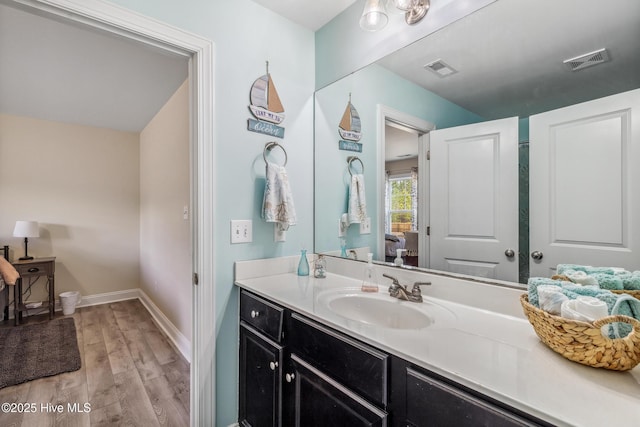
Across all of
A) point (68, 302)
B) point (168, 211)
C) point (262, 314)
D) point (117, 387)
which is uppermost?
point (168, 211)

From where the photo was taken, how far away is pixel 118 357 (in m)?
2.50

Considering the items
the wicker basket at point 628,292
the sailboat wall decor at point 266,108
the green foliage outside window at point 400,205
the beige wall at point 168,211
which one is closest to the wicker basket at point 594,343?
the wicker basket at point 628,292

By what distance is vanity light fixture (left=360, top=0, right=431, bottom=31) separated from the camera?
134 cm

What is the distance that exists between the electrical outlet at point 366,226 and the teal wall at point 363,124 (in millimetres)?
27

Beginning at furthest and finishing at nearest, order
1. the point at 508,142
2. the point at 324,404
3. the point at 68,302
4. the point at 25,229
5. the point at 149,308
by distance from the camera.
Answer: the point at 149,308, the point at 68,302, the point at 25,229, the point at 508,142, the point at 324,404

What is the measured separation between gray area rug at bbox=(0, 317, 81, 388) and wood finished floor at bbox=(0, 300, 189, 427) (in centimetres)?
7

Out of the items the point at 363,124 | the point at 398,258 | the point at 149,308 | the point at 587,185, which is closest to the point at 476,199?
the point at 587,185

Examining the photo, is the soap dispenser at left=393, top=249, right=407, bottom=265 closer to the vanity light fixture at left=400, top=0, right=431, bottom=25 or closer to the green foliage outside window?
the green foliage outside window

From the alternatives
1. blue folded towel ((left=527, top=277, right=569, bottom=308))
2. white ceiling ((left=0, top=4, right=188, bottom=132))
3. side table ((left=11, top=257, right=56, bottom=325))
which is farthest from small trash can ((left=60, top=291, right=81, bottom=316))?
blue folded towel ((left=527, top=277, right=569, bottom=308))

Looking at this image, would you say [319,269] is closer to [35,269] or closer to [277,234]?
[277,234]

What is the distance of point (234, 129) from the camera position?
156 centimetres

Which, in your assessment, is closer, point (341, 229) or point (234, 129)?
point (234, 129)

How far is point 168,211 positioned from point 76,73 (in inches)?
53.4

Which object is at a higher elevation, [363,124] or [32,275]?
[363,124]
